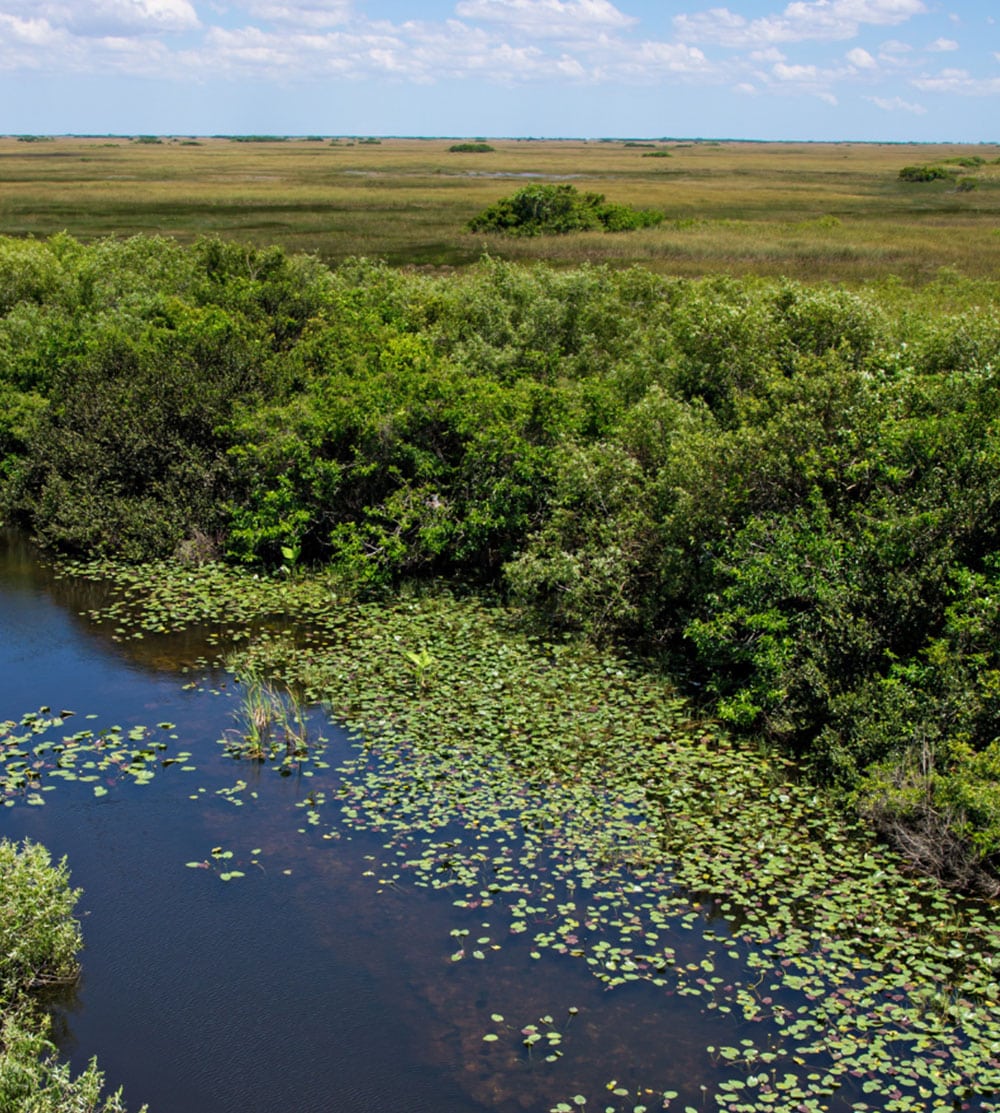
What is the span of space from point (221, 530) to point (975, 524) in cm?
1155

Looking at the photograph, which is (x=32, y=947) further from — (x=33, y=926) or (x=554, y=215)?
(x=554, y=215)

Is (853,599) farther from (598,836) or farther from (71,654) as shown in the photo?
(71,654)

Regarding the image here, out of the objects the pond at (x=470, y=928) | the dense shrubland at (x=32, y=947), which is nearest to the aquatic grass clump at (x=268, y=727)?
the pond at (x=470, y=928)

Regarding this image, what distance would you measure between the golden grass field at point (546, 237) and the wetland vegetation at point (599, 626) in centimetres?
1585

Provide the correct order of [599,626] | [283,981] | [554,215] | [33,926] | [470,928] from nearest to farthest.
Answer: [33,926] < [283,981] < [470,928] < [599,626] < [554,215]

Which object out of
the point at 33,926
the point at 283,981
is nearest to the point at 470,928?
A: the point at 283,981

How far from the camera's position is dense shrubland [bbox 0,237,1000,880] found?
1157cm

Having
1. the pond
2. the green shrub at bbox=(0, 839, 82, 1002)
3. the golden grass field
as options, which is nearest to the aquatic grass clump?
the pond

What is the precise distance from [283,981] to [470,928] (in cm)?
152

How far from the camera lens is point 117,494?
18984 mm

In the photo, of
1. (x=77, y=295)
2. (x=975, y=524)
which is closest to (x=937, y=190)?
(x=77, y=295)

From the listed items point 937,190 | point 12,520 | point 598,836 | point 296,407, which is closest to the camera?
point 598,836

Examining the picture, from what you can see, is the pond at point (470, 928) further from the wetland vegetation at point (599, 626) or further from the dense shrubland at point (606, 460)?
the dense shrubland at point (606, 460)

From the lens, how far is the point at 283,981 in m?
8.84
